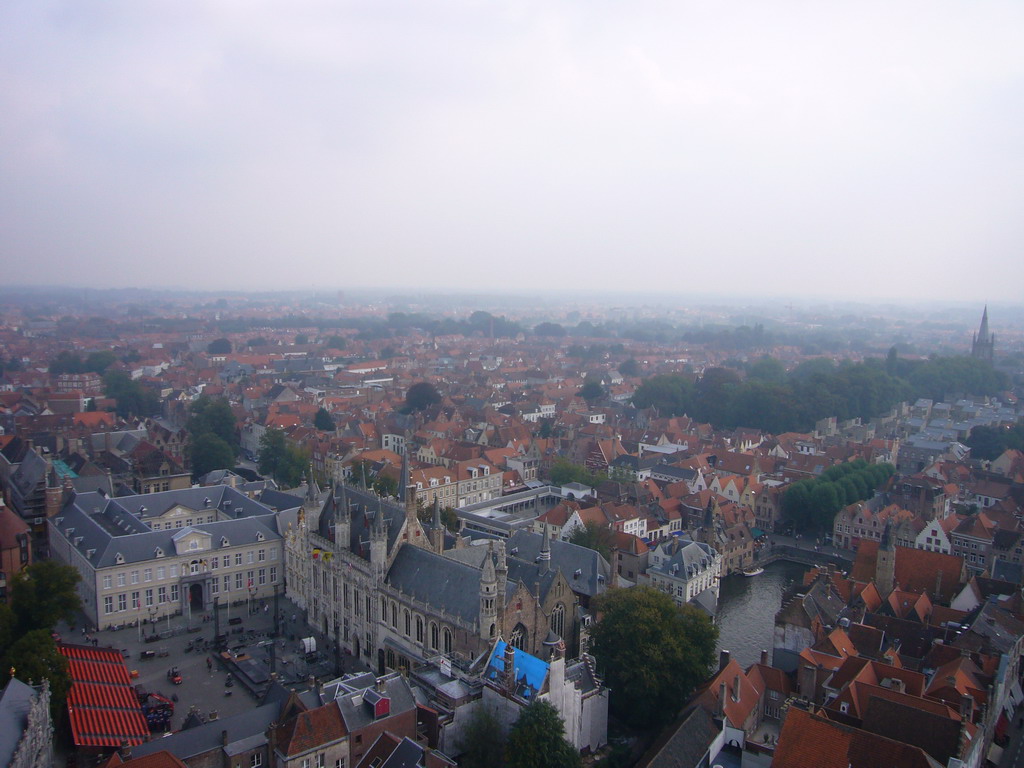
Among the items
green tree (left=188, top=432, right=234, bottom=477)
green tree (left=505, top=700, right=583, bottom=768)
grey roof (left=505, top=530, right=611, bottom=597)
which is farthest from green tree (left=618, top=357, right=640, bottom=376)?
green tree (left=505, top=700, right=583, bottom=768)

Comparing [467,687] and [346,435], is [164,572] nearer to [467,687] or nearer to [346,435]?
[467,687]

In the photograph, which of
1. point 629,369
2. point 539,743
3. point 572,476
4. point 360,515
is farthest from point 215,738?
point 629,369

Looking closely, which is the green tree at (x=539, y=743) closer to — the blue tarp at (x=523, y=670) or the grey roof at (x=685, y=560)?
the blue tarp at (x=523, y=670)

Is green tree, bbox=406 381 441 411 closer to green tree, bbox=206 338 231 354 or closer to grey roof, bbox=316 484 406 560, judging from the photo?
grey roof, bbox=316 484 406 560

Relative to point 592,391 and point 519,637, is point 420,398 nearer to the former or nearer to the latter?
point 592,391

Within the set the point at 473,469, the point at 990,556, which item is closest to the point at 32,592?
the point at 473,469
